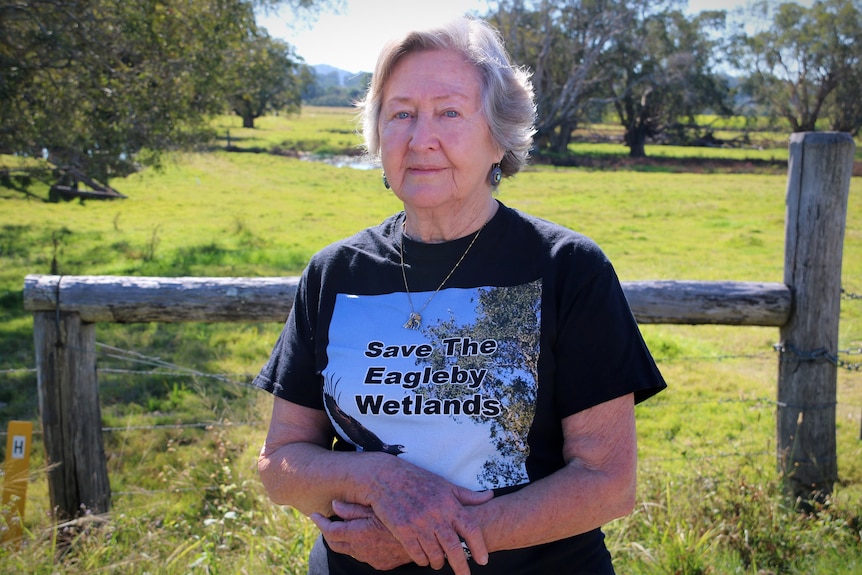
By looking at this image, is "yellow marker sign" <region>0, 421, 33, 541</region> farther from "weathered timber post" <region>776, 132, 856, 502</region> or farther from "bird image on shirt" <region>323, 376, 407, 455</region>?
"weathered timber post" <region>776, 132, 856, 502</region>

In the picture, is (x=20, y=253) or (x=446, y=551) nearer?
(x=446, y=551)

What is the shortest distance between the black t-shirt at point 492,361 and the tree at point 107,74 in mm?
6937

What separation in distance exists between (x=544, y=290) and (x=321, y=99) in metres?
166

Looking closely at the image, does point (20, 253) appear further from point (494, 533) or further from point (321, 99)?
point (321, 99)

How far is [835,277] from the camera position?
3.71 metres

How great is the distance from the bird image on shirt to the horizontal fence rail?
68.8 inches

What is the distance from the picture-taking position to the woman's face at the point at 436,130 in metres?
2.03

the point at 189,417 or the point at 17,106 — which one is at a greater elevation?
the point at 17,106

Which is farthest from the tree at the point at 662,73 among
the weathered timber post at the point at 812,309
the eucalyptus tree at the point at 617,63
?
the weathered timber post at the point at 812,309

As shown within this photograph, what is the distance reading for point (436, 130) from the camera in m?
2.03

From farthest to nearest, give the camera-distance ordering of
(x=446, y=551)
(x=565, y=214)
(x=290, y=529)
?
1. (x=565, y=214)
2. (x=290, y=529)
3. (x=446, y=551)

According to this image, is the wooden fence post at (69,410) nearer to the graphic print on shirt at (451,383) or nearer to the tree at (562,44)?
the graphic print on shirt at (451,383)

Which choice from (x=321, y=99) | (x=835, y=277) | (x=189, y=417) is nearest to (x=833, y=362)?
(x=835, y=277)

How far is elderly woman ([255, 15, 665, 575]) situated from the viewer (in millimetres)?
1801
